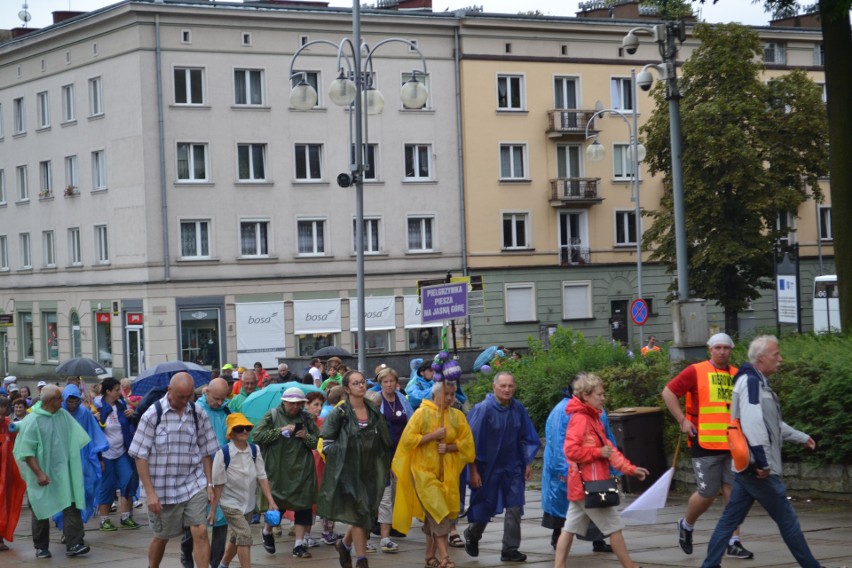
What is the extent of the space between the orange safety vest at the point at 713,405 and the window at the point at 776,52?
5538 cm

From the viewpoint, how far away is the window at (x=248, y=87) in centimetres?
5391

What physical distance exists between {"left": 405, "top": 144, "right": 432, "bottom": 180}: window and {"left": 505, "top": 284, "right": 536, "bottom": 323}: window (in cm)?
590

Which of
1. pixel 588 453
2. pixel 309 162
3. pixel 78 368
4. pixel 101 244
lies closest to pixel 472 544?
pixel 588 453

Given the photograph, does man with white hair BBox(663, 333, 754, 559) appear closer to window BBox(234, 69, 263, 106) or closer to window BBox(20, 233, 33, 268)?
window BBox(234, 69, 263, 106)

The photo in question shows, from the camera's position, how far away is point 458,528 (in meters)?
15.6

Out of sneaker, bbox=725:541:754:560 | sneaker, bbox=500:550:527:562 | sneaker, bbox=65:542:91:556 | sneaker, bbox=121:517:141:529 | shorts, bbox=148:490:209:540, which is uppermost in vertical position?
shorts, bbox=148:490:209:540

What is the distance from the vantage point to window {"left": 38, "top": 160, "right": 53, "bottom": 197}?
191 ft

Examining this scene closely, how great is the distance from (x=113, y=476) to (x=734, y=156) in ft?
115

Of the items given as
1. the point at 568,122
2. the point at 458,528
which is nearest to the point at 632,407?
the point at 458,528

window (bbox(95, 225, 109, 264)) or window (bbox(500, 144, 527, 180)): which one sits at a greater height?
window (bbox(500, 144, 527, 180))

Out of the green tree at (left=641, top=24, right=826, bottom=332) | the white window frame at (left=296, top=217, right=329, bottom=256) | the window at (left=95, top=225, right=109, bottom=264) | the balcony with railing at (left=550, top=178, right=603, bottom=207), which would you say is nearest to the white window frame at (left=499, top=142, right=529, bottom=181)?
the balcony with railing at (left=550, top=178, right=603, bottom=207)

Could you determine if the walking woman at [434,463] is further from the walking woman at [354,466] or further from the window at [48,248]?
the window at [48,248]

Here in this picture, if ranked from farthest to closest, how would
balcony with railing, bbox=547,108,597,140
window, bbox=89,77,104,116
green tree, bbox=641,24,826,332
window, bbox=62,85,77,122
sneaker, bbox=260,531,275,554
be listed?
balcony with railing, bbox=547,108,597,140 → window, bbox=62,85,77,122 → window, bbox=89,77,104,116 → green tree, bbox=641,24,826,332 → sneaker, bbox=260,531,275,554

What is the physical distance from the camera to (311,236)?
55.1m
